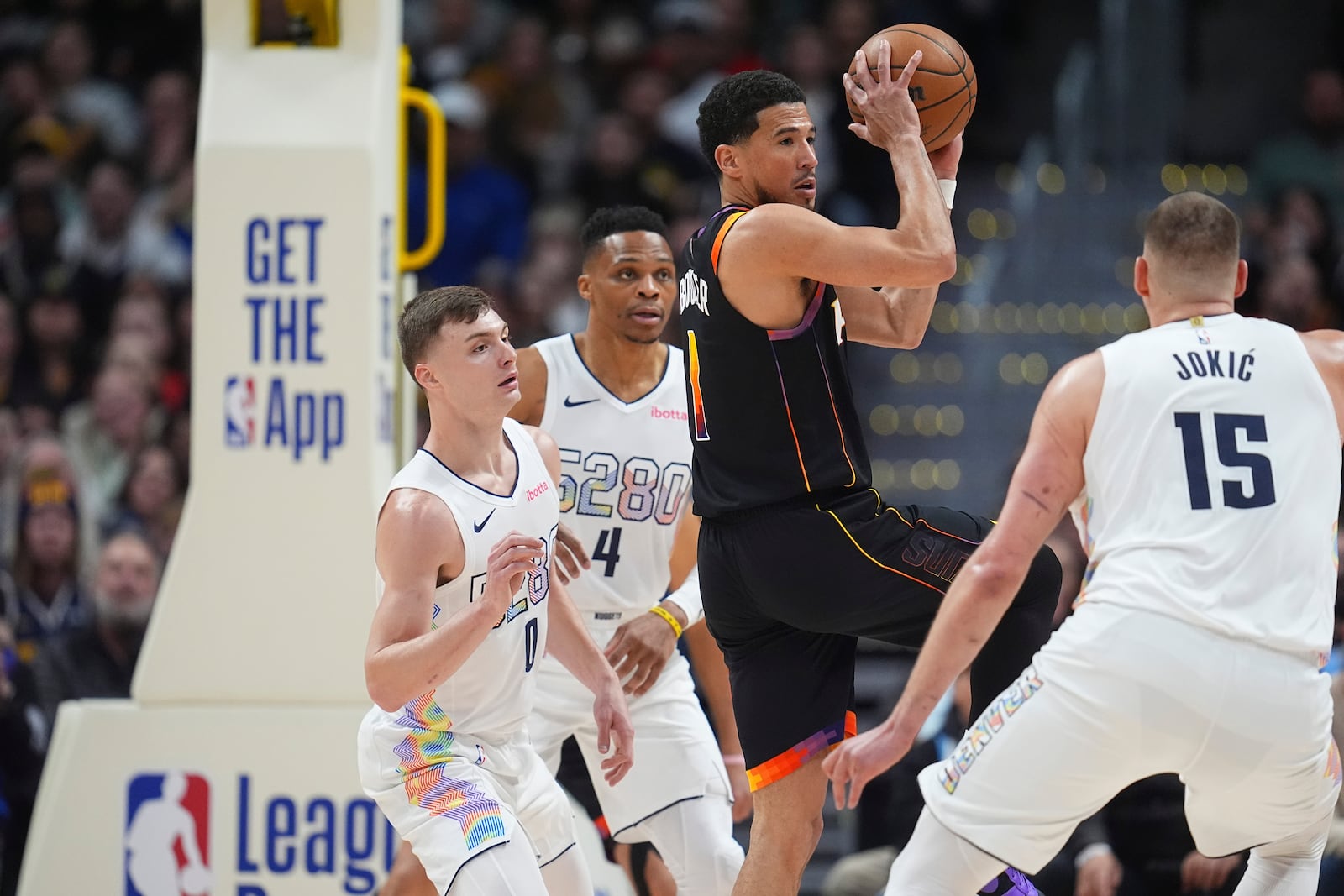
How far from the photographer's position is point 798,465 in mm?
4363

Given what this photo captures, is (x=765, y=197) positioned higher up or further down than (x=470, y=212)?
further down

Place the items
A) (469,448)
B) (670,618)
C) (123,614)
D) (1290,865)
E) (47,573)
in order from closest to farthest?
(1290,865), (469,448), (670,618), (123,614), (47,573)

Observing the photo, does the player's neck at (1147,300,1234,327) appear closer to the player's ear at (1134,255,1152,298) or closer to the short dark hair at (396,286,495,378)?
the player's ear at (1134,255,1152,298)

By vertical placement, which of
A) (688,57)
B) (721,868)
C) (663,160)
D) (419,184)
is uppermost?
(688,57)

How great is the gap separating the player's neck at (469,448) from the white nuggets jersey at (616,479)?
109cm

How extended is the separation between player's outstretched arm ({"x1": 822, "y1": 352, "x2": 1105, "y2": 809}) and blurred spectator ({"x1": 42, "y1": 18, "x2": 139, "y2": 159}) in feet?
30.1

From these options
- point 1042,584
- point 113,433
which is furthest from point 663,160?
point 1042,584

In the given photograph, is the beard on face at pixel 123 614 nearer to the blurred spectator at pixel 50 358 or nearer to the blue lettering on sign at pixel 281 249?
the blue lettering on sign at pixel 281 249

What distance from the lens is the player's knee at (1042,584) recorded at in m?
4.28

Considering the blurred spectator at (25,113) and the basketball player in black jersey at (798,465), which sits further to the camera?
the blurred spectator at (25,113)

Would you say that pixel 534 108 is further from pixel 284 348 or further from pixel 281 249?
pixel 284 348

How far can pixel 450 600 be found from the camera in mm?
4387

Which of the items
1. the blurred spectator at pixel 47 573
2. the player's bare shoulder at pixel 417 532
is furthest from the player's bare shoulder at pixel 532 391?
the blurred spectator at pixel 47 573

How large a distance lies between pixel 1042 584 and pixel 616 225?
2.14 meters
